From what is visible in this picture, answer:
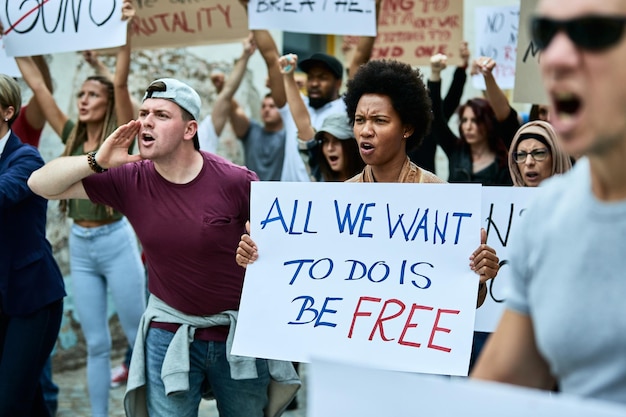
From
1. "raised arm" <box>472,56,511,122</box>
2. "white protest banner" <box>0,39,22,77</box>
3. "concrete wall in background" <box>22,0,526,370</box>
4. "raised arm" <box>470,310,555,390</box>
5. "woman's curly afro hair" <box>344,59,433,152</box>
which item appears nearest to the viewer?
"raised arm" <box>470,310,555,390</box>

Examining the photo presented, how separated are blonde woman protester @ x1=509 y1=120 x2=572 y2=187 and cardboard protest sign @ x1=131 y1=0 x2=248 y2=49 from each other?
Answer: 2.72 m

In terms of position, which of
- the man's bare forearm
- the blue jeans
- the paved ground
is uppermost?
the man's bare forearm

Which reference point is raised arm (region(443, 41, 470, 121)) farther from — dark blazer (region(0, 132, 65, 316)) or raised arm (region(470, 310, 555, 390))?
raised arm (region(470, 310, 555, 390))

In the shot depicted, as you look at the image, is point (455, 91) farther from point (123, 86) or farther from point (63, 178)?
point (63, 178)

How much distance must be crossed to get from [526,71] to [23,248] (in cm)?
310

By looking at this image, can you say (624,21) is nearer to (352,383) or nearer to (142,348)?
(352,383)

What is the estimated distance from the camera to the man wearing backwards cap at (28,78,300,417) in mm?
4234

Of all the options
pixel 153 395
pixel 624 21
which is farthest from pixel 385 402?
Result: pixel 153 395

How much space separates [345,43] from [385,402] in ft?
23.9

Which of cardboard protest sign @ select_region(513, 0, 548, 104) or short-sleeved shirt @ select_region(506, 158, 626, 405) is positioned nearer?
short-sleeved shirt @ select_region(506, 158, 626, 405)

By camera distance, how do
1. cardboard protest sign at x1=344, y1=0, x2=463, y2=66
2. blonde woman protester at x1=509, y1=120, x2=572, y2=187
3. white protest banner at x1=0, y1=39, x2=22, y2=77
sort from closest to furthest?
1. blonde woman protester at x1=509, y1=120, x2=572, y2=187
2. white protest banner at x1=0, y1=39, x2=22, y2=77
3. cardboard protest sign at x1=344, y1=0, x2=463, y2=66

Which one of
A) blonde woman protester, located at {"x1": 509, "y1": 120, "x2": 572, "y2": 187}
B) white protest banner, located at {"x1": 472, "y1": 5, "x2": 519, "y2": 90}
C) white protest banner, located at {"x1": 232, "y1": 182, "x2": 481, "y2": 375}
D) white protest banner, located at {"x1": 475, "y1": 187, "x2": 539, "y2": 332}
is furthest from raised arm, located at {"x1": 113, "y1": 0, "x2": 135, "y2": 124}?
white protest banner, located at {"x1": 472, "y1": 5, "x2": 519, "y2": 90}

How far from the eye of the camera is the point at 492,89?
596 centimetres

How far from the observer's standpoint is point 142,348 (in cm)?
434
